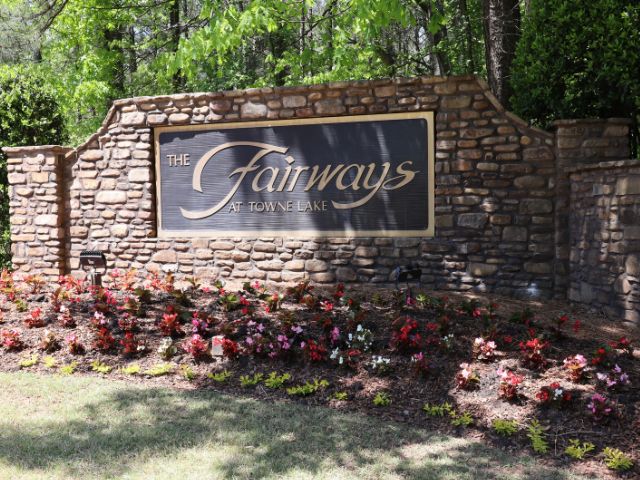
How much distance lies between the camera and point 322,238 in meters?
7.34

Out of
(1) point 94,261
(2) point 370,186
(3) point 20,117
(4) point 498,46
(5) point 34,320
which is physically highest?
(4) point 498,46

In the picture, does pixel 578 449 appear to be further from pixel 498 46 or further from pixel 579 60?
pixel 498 46

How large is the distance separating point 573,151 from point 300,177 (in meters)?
3.07

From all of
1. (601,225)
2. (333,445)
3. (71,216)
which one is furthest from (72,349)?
(601,225)

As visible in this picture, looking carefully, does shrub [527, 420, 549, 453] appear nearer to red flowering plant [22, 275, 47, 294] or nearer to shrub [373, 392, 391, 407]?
shrub [373, 392, 391, 407]

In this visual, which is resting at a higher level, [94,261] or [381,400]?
[94,261]

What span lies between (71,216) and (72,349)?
369 centimetres

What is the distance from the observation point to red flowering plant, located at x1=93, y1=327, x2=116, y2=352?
16.6 ft

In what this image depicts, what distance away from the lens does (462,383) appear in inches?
162

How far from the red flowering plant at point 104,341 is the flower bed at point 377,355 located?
12 millimetres

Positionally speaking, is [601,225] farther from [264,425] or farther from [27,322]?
[27,322]

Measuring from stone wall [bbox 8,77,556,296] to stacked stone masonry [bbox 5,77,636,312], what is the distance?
0.04 feet

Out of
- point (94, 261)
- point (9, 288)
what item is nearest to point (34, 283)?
point (9, 288)

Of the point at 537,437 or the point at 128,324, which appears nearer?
the point at 537,437
